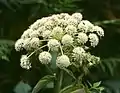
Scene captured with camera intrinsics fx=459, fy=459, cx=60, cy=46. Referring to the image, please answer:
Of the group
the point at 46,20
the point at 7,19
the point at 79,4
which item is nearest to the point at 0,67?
the point at 7,19

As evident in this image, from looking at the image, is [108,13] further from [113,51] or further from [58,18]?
[58,18]

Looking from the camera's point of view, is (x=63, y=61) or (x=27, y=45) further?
(x=27, y=45)

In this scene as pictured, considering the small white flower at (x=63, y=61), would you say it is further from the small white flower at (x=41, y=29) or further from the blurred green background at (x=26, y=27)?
the blurred green background at (x=26, y=27)

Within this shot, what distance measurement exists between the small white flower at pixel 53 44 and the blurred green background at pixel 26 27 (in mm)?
685

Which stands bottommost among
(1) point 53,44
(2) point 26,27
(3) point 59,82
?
(3) point 59,82

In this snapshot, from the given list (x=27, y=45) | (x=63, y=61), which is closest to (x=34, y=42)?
(x=27, y=45)

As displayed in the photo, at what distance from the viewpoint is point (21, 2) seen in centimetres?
271

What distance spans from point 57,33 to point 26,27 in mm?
1220

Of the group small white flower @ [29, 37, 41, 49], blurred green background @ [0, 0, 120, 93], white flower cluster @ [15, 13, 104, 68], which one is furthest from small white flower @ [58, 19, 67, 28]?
blurred green background @ [0, 0, 120, 93]

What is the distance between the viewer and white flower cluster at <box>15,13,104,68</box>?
1610mm

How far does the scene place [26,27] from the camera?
9.38ft

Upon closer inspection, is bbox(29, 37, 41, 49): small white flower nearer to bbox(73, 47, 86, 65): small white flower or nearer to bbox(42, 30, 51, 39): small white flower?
bbox(42, 30, 51, 39): small white flower

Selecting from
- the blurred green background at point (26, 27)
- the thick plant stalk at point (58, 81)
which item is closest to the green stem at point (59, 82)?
the thick plant stalk at point (58, 81)

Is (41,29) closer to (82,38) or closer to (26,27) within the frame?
(82,38)
